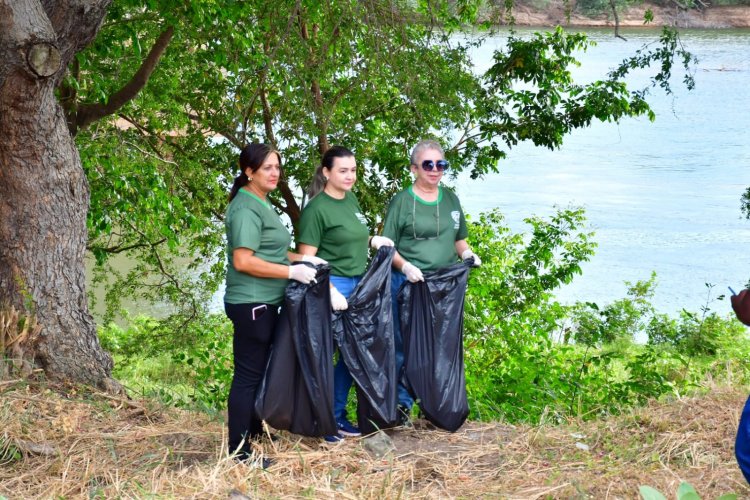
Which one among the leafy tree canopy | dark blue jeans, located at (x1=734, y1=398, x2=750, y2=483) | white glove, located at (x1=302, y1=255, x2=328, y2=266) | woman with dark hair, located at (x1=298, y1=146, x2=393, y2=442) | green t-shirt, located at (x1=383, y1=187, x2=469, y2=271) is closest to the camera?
dark blue jeans, located at (x1=734, y1=398, x2=750, y2=483)

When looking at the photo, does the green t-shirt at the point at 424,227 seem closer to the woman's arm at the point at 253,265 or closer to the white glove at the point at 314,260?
the white glove at the point at 314,260

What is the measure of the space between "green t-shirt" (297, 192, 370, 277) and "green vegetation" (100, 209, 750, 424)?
226 cm

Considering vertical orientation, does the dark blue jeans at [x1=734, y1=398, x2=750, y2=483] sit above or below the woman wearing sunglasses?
below

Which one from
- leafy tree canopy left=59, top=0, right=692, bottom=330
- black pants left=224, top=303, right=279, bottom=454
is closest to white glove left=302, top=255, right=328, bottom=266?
black pants left=224, top=303, right=279, bottom=454

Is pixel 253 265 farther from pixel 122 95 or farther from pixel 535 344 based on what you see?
pixel 535 344

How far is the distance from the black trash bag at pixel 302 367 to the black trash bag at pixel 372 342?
0.16 metres

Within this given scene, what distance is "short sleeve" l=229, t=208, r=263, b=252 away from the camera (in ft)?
11.9

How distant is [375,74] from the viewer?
670 cm

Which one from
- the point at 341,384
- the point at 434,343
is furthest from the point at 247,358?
the point at 434,343

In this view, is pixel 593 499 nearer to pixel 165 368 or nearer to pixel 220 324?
pixel 220 324

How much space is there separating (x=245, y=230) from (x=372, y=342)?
2.92 feet

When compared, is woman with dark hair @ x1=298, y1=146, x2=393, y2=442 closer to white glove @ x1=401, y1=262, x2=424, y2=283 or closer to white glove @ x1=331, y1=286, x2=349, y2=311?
white glove @ x1=331, y1=286, x2=349, y2=311

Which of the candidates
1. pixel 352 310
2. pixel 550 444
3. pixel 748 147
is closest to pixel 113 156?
pixel 352 310

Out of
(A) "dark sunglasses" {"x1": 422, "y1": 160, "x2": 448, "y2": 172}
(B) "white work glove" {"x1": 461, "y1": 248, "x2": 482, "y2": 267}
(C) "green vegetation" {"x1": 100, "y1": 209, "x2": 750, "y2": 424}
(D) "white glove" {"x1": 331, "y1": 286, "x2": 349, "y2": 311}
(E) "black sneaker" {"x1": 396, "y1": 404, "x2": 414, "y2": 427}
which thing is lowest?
(C) "green vegetation" {"x1": 100, "y1": 209, "x2": 750, "y2": 424}
